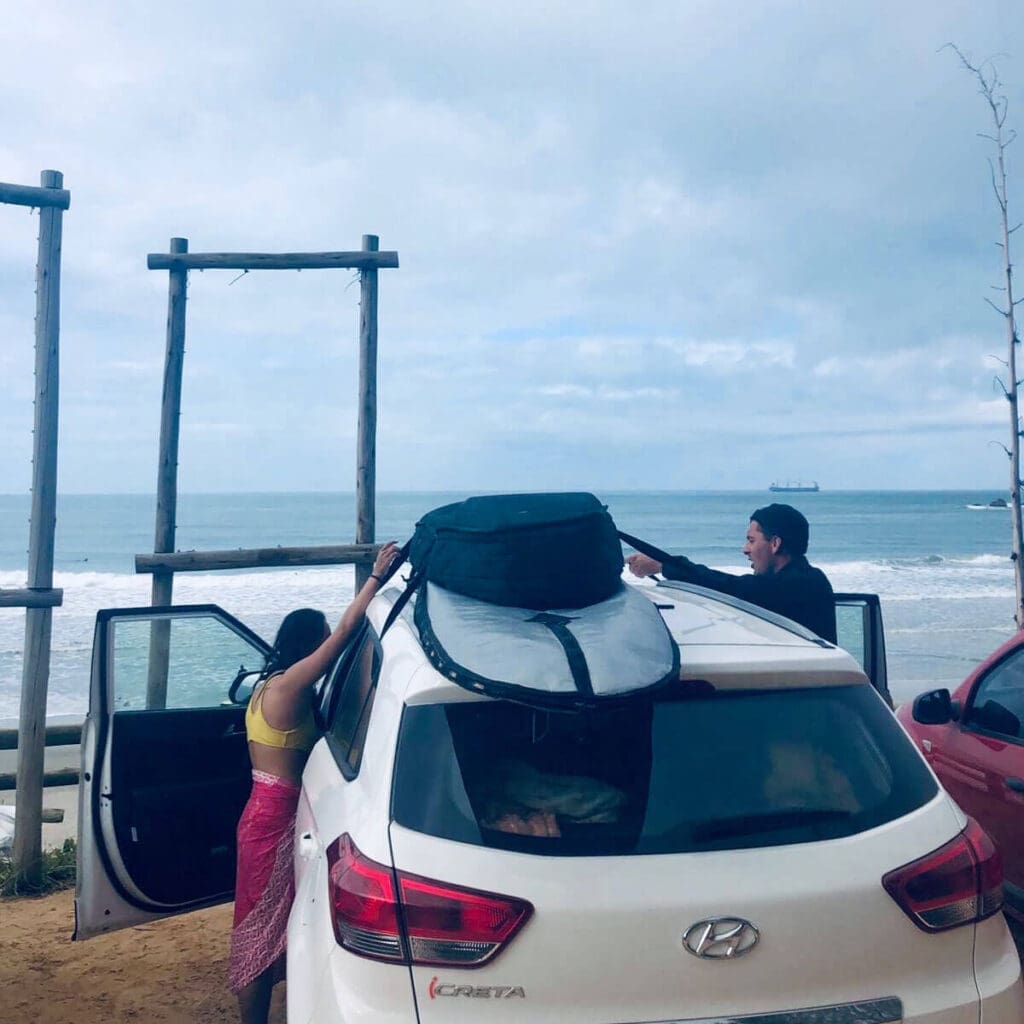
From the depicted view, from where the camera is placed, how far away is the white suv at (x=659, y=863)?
2.17 m

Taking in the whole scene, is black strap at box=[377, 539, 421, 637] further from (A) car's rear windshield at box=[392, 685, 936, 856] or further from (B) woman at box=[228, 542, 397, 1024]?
(A) car's rear windshield at box=[392, 685, 936, 856]

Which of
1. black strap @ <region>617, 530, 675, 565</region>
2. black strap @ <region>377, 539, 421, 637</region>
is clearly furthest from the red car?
black strap @ <region>377, 539, 421, 637</region>

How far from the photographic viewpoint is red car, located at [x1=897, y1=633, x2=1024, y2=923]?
3959mm

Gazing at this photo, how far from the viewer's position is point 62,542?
52.6m

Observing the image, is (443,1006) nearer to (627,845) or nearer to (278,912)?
(627,845)

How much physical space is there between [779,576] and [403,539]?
46950 mm

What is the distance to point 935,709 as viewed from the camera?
438 cm

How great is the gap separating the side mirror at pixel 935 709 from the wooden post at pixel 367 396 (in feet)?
11.3

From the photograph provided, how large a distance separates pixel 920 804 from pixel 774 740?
1.24 ft

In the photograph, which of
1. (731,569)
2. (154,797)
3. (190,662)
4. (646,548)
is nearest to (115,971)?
(154,797)

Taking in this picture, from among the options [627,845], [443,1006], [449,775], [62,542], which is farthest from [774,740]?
[62,542]

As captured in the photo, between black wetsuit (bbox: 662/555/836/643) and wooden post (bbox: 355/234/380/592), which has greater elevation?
wooden post (bbox: 355/234/380/592)

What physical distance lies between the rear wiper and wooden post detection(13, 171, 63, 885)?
465cm

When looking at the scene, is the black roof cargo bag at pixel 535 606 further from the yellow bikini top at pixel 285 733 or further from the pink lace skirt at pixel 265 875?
the pink lace skirt at pixel 265 875
